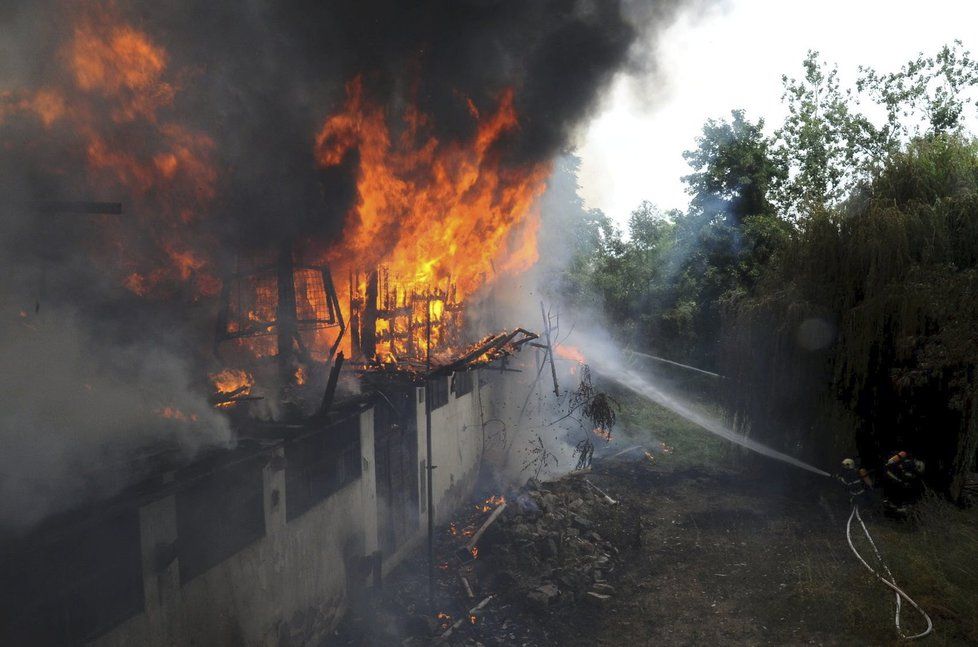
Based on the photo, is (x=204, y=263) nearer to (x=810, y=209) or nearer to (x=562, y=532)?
(x=562, y=532)

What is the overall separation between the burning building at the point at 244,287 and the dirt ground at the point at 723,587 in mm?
→ 1522

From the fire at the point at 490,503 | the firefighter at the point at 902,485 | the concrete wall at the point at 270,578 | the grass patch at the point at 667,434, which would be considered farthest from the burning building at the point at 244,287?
the firefighter at the point at 902,485

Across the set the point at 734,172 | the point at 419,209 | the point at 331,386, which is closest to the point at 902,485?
the point at 331,386

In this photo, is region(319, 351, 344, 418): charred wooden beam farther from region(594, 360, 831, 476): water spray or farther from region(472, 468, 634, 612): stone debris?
region(594, 360, 831, 476): water spray

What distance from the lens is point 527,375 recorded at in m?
19.2

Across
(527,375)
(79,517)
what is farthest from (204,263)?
(527,375)

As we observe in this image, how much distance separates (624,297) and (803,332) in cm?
2331

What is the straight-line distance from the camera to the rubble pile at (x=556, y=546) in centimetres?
1057

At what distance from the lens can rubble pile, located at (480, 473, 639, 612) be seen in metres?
10.6

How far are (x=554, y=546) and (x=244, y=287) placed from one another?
782 cm

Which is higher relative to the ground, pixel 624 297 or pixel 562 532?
pixel 624 297

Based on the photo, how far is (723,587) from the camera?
10.9 meters

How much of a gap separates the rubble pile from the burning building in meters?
1.81

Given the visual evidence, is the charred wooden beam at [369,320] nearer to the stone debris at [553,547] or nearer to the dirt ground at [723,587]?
the dirt ground at [723,587]
